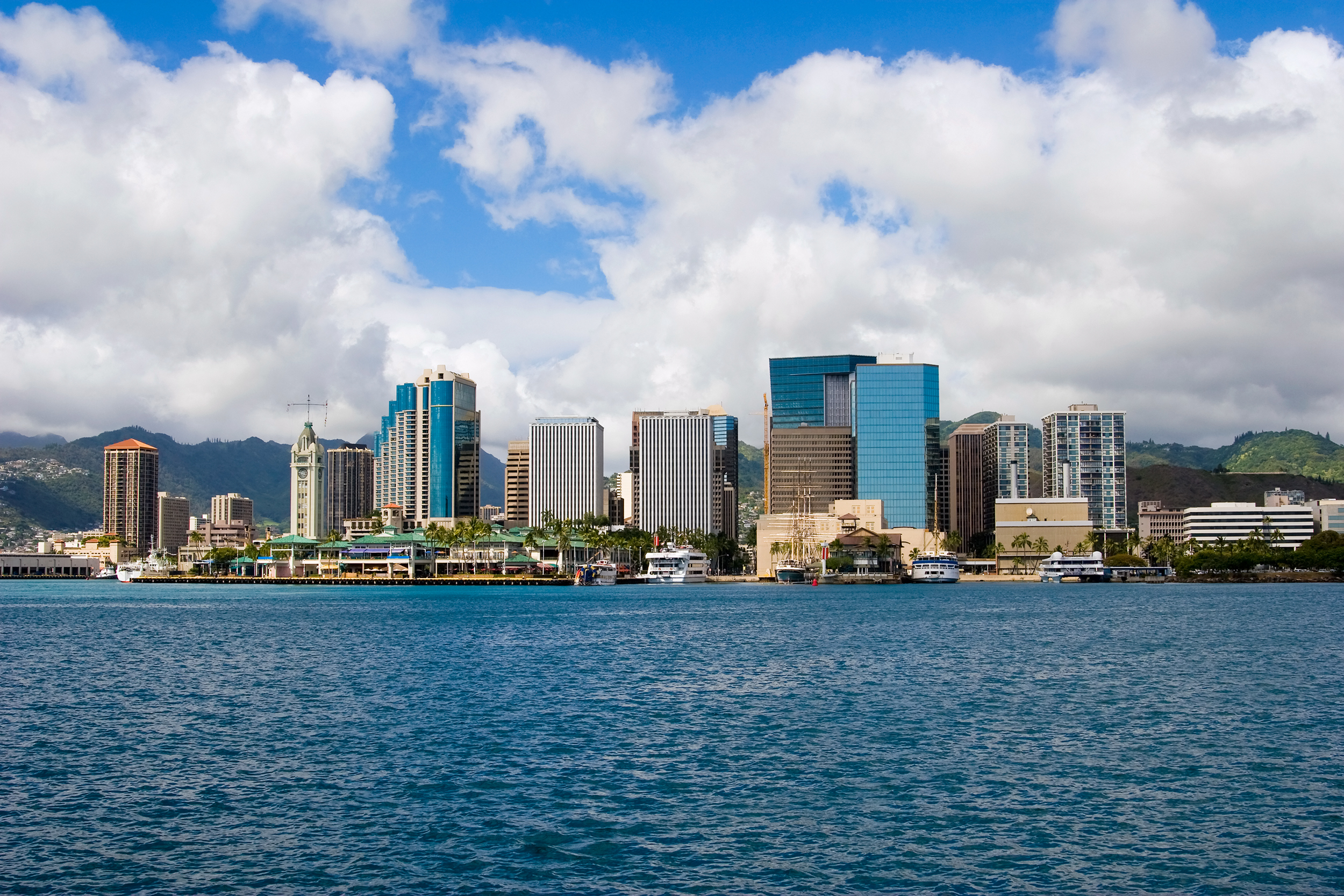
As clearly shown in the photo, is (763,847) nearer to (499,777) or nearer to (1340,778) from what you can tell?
(499,777)

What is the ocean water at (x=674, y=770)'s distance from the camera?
26156 mm

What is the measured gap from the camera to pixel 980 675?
61.0 metres

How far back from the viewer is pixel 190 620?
113000 millimetres

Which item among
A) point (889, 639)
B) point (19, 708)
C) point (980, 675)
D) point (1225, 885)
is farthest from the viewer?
point (889, 639)

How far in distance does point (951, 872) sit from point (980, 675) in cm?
3652

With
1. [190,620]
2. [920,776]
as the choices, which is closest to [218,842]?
[920,776]

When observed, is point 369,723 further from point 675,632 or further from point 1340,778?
point 675,632

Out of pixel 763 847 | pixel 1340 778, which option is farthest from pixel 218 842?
pixel 1340 778

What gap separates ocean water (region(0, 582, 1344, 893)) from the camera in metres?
26.2

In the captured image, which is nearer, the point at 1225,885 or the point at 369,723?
the point at 1225,885

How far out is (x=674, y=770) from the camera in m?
36.4

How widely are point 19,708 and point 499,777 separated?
25622 millimetres

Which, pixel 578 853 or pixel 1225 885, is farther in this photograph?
pixel 578 853

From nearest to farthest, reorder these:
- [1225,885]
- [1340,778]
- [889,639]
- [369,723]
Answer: [1225,885], [1340,778], [369,723], [889,639]
